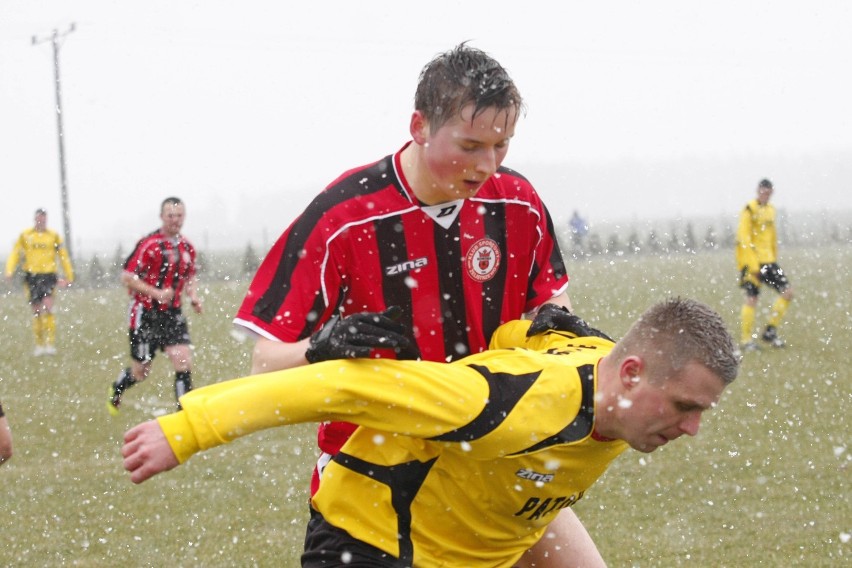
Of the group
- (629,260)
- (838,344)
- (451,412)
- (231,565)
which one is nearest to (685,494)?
(231,565)

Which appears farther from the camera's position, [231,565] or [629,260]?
[629,260]

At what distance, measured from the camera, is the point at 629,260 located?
35844mm

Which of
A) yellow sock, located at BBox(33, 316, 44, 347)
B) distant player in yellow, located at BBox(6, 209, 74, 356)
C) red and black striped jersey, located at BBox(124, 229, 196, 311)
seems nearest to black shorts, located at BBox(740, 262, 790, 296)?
red and black striped jersey, located at BBox(124, 229, 196, 311)

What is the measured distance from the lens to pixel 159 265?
1026 centimetres

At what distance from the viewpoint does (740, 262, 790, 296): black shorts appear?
41.9 feet

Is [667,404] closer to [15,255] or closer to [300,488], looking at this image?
[300,488]

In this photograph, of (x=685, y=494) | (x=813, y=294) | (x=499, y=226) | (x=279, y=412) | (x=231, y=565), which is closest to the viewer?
(x=279, y=412)

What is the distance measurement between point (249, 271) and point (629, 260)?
11.9m

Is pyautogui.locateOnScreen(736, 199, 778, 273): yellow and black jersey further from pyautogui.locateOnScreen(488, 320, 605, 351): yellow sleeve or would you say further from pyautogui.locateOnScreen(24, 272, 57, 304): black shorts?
pyautogui.locateOnScreen(488, 320, 605, 351): yellow sleeve

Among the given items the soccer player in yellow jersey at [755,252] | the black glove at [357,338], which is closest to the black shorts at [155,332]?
the soccer player in yellow jersey at [755,252]

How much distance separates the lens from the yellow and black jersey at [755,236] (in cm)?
1295

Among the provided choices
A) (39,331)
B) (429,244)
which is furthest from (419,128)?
(39,331)

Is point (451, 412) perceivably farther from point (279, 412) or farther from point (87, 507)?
point (87, 507)

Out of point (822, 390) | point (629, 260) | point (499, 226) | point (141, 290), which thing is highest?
point (499, 226)
